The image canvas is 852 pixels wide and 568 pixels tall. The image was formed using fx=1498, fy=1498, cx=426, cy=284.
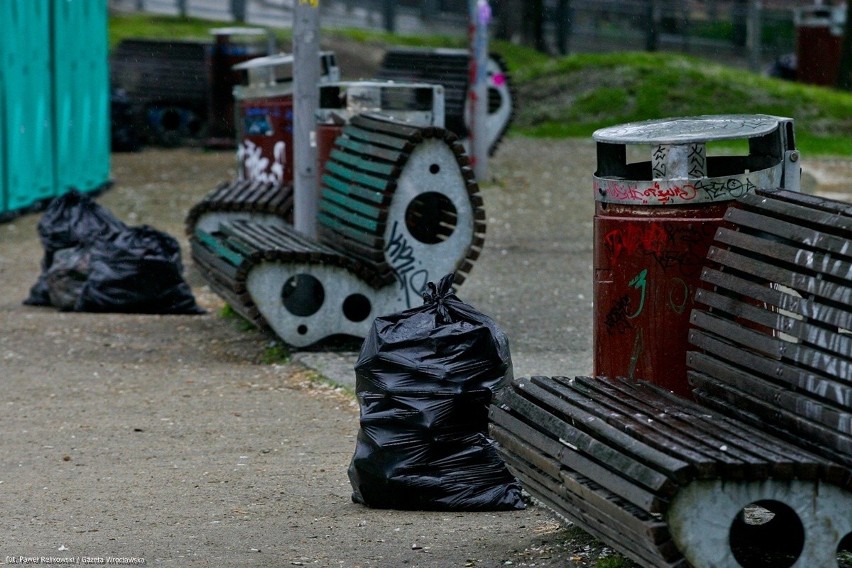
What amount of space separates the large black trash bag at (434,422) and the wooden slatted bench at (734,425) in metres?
0.41

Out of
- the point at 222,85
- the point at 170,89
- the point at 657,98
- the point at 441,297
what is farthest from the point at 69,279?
the point at 657,98

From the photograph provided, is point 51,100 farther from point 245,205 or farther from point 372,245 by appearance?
point 372,245

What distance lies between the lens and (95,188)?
50.4ft

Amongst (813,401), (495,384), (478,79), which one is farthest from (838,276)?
(478,79)

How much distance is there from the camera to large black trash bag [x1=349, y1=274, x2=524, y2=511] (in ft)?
15.7

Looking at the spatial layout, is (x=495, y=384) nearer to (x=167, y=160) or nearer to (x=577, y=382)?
(x=577, y=382)

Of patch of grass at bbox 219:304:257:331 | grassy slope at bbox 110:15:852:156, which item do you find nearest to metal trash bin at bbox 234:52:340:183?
patch of grass at bbox 219:304:257:331

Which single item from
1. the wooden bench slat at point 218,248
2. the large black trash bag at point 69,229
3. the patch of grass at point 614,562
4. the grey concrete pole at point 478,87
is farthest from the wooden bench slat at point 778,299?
the grey concrete pole at point 478,87

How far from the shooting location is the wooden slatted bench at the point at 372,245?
741 cm

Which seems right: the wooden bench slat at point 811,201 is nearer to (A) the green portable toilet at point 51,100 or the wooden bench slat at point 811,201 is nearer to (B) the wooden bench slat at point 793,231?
(B) the wooden bench slat at point 793,231

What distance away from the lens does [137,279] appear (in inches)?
355

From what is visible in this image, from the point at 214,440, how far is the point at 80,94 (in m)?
9.95

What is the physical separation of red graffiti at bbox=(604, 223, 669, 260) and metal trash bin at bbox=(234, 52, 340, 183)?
5.42m

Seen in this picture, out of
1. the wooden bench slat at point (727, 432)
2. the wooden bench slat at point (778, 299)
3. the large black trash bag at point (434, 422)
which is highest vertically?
the wooden bench slat at point (778, 299)
